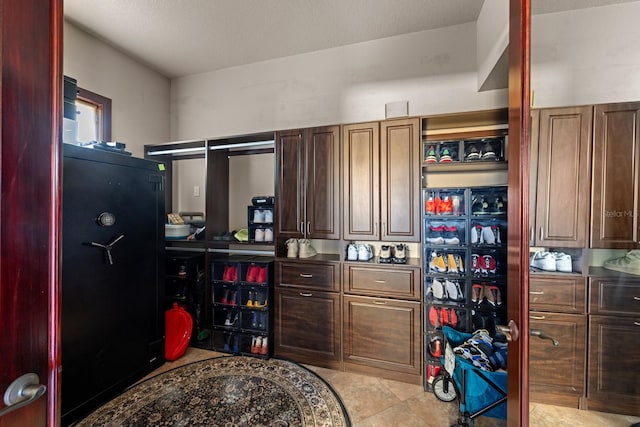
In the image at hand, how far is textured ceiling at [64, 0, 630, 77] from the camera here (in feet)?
7.52

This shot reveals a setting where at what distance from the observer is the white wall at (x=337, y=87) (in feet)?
8.35

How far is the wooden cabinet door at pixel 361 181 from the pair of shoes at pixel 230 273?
120cm

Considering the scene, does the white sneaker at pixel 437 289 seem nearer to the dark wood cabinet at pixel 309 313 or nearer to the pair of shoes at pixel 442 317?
the pair of shoes at pixel 442 317

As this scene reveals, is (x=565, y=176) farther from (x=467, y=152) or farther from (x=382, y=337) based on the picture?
(x=382, y=337)

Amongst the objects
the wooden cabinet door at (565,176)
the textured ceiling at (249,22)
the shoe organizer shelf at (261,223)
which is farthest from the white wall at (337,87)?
the shoe organizer shelf at (261,223)

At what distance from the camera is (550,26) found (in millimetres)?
1140

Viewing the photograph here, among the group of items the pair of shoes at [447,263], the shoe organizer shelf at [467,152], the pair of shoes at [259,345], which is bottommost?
the pair of shoes at [259,345]

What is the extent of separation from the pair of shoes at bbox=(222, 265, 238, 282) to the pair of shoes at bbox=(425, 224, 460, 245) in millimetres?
1873

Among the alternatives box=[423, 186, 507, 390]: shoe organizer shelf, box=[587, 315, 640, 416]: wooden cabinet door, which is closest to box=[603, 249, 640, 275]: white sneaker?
box=[587, 315, 640, 416]: wooden cabinet door

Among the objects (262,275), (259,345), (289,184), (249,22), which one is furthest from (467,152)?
(259,345)

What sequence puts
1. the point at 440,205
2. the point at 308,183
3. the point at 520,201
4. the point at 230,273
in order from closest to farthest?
the point at 520,201 → the point at 440,205 → the point at 308,183 → the point at 230,273

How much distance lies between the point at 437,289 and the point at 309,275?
1.11 metres

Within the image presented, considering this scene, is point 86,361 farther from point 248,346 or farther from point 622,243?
point 622,243

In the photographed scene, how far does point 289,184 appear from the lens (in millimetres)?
2670
